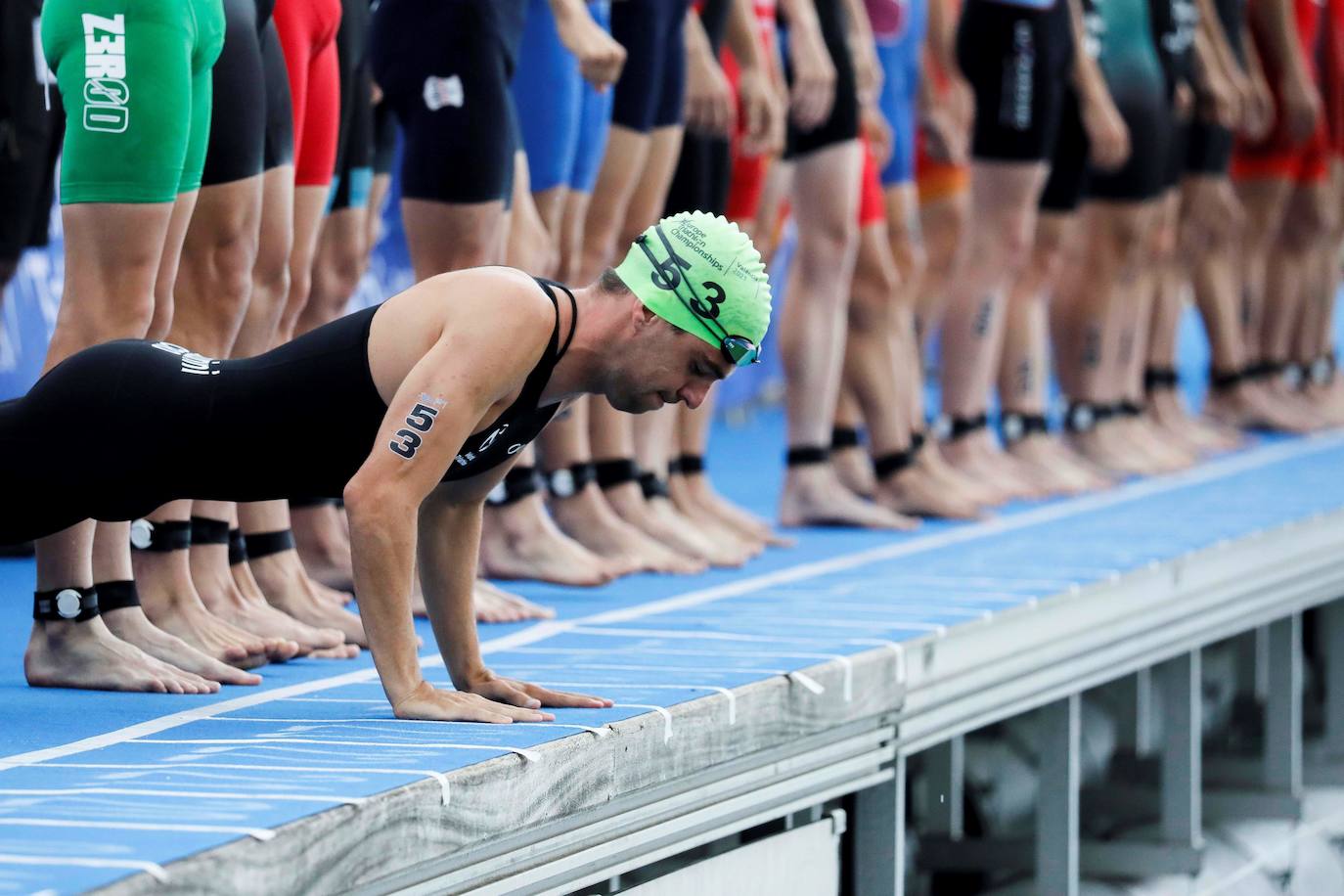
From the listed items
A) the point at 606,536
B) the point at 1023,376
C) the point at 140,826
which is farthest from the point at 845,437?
the point at 140,826

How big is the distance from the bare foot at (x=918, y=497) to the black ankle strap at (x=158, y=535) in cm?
294

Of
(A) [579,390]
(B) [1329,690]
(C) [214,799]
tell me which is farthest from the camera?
(B) [1329,690]

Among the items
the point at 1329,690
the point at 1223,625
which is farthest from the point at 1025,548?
the point at 1329,690

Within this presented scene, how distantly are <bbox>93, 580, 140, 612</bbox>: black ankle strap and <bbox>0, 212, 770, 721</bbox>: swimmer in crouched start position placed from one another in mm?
349

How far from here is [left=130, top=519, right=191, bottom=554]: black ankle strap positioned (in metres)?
3.51

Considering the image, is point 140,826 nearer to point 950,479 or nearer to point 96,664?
point 96,664

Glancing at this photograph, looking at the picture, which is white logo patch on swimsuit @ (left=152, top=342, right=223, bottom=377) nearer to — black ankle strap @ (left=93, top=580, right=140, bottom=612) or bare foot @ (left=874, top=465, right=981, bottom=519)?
black ankle strap @ (left=93, top=580, right=140, bottom=612)

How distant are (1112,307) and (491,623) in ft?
12.1

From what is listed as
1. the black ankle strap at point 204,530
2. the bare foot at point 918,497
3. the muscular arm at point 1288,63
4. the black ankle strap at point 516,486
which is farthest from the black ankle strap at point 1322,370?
the black ankle strap at point 204,530

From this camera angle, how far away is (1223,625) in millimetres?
5195

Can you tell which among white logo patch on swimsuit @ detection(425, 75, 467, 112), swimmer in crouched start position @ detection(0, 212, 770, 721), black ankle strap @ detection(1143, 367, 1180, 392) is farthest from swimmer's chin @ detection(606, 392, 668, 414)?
black ankle strap @ detection(1143, 367, 1180, 392)

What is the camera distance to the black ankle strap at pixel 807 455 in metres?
5.74

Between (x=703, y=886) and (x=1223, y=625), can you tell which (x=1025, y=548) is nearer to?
(x=1223, y=625)

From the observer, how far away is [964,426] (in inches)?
256
